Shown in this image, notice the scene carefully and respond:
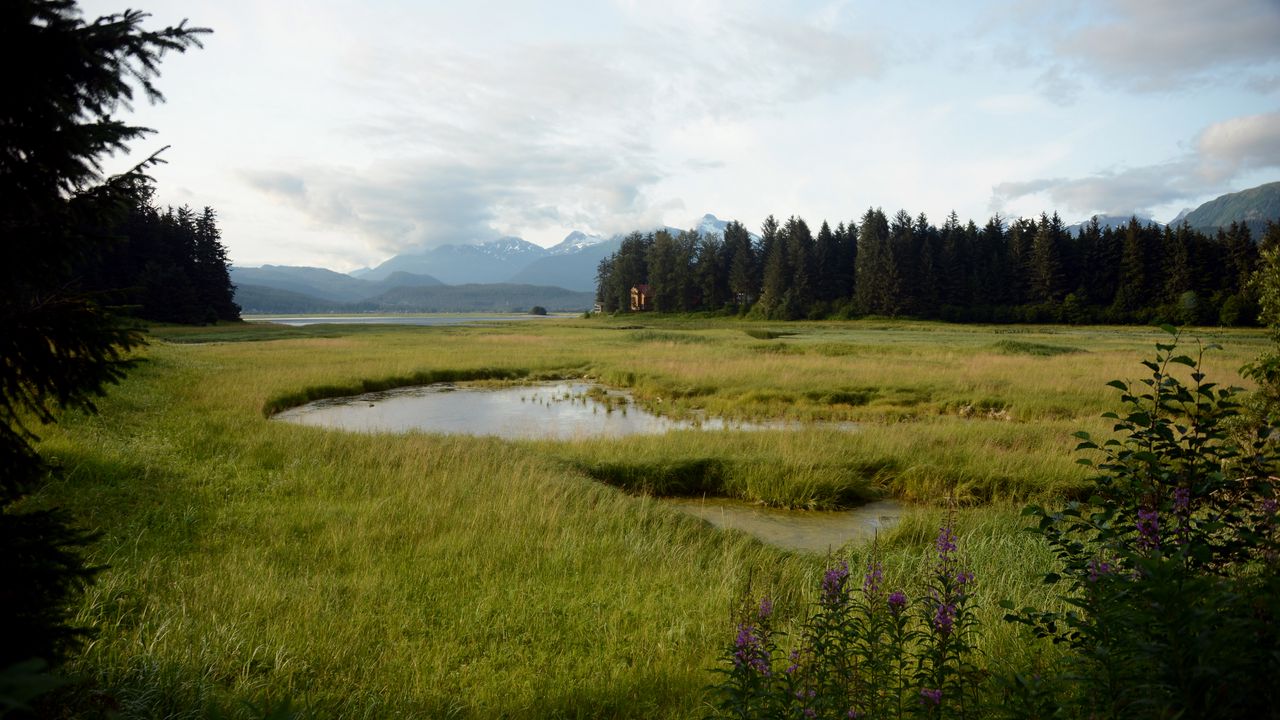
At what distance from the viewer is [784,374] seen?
27281 millimetres

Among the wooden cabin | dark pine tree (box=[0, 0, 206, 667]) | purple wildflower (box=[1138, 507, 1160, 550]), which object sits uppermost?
the wooden cabin

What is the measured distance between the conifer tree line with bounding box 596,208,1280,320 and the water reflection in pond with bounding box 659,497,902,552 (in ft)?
267

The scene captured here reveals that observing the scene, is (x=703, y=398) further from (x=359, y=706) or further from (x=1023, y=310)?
(x=1023, y=310)

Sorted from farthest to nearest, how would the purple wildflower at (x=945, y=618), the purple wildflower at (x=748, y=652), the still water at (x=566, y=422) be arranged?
the still water at (x=566, y=422)
the purple wildflower at (x=945, y=618)
the purple wildflower at (x=748, y=652)

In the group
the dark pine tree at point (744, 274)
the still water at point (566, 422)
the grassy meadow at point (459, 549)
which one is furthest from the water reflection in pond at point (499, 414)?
the dark pine tree at point (744, 274)

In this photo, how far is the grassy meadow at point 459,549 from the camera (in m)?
4.61

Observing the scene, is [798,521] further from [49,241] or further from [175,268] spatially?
[175,268]

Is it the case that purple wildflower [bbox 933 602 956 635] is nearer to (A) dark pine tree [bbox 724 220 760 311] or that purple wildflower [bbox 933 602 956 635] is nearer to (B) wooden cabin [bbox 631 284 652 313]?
(A) dark pine tree [bbox 724 220 760 311]

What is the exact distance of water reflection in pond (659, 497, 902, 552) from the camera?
991 centimetres

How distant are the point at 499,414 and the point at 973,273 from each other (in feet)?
299

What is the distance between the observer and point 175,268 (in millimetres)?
65188

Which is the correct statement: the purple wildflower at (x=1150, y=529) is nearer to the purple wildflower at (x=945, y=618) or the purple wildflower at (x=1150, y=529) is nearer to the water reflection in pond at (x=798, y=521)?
the purple wildflower at (x=945, y=618)

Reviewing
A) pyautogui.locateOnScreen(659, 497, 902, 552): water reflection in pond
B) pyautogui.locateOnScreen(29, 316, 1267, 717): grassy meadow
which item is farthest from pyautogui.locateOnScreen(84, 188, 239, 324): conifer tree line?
pyautogui.locateOnScreen(659, 497, 902, 552): water reflection in pond

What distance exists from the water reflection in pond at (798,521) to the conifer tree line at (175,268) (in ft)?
210
